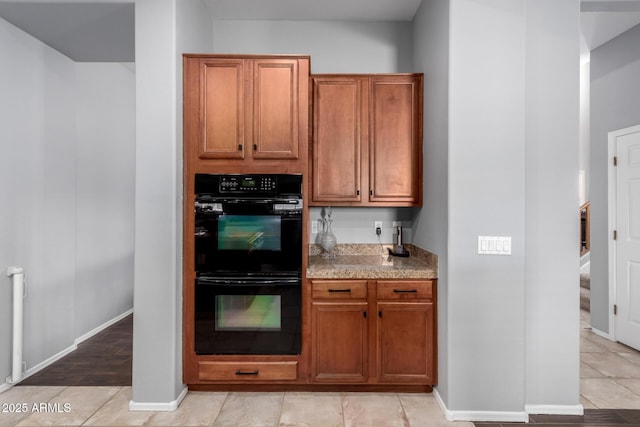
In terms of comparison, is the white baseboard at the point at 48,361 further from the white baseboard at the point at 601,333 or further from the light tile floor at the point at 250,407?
the white baseboard at the point at 601,333

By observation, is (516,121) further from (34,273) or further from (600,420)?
(34,273)

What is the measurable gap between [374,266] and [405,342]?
0.59 meters

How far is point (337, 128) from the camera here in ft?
10.1

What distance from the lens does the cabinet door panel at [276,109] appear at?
9.05 ft

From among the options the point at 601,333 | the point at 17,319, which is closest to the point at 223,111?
the point at 17,319

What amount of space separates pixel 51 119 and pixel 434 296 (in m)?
3.56

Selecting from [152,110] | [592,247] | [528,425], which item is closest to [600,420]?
[528,425]

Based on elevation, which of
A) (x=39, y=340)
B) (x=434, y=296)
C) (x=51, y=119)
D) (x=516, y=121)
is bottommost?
(x=39, y=340)

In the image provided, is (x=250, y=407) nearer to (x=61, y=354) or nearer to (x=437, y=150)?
(x=61, y=354)

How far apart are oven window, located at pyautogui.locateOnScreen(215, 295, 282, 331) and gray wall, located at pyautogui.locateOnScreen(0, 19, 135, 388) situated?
171cm

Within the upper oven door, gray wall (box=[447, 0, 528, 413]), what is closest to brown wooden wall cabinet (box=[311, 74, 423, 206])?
the upper oven door

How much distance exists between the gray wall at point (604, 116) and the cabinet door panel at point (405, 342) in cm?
266

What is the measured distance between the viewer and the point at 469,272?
8.16ft

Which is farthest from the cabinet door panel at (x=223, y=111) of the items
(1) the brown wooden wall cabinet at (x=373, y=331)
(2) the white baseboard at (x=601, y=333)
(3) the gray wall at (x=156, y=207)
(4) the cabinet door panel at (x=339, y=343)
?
(2) the white baseboard at (x=601, y=333)
